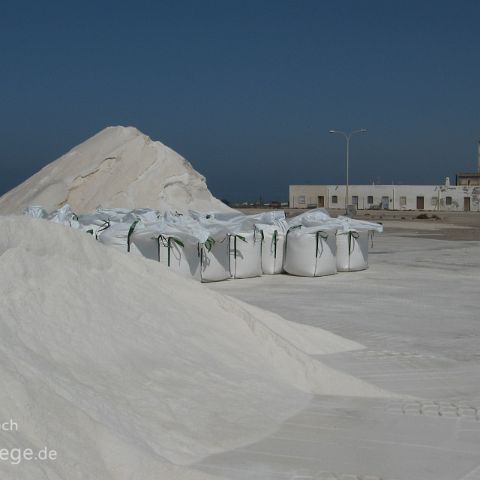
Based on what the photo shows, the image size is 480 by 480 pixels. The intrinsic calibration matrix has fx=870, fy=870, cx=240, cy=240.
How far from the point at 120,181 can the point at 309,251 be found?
8.10 meters

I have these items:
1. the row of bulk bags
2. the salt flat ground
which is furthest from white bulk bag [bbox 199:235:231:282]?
the row of bulk bags

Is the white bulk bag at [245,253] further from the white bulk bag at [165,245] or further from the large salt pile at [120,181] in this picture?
the large salt pile at [120,181]

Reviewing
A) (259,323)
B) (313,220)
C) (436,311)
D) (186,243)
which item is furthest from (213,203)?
(259,323)

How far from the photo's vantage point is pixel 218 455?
18.7ft

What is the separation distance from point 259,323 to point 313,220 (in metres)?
9.04

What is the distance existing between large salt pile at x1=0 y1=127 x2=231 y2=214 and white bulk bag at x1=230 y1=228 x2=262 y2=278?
679 cm

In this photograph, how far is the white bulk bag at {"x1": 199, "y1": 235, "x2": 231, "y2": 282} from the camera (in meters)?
15.3

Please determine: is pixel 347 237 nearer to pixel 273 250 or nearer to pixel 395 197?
pixel 273 250

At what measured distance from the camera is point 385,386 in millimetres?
7707

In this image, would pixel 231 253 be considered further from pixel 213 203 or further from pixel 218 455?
pixel 218 455

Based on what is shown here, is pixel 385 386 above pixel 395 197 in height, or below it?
above

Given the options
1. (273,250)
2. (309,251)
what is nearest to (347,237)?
(309,251)

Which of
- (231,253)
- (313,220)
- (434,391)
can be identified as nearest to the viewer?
(434,391)

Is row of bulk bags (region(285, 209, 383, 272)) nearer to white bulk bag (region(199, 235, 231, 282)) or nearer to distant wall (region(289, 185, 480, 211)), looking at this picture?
white bulk bag (region(199, 235, 231, 282))
